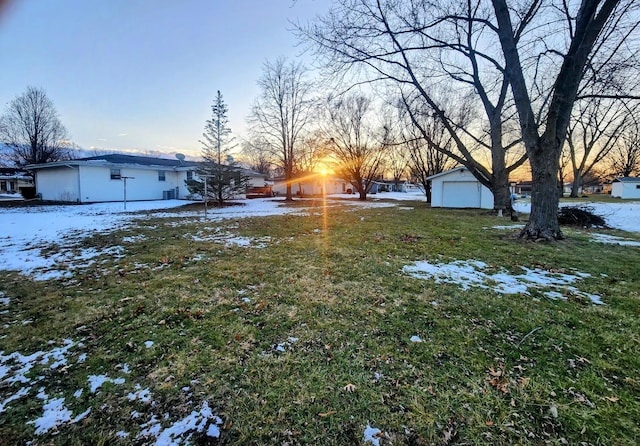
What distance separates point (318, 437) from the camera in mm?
1731

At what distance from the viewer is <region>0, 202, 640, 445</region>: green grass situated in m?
1.82

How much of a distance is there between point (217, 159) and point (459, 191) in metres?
17.8

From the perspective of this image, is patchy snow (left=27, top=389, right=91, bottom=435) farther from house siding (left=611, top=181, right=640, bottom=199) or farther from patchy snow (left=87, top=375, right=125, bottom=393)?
house siding (left=611, top=181, right=640, bottom=199)

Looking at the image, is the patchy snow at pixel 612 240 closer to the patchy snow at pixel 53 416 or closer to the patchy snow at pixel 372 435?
the patchy snow at pixel 372 435

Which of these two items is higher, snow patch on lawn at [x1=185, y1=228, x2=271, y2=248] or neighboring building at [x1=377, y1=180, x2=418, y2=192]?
neighboring building at [x1=377, y1=180, x2=418, y2=192]

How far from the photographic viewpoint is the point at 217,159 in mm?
20656

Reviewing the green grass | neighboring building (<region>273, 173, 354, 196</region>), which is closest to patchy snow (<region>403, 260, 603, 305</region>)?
the green grass

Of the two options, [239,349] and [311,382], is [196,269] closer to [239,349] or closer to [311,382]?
[239,349]

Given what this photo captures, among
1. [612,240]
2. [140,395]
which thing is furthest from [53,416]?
[612,240]

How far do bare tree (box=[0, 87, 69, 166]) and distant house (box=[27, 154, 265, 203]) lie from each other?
13.5 metres

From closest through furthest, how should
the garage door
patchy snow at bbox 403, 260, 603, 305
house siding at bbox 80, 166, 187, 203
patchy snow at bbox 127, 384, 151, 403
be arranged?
patchy snow at bbox 127, 384, 151, 403
patchy snow at bbox 403, 260, 603, 305
house siding at bbox 80, 166, 187, 203
the garage door

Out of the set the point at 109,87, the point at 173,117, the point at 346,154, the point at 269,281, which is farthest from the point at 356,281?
the point at 346,154

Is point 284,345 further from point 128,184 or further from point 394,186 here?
point 394,186

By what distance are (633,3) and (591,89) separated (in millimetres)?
1963
